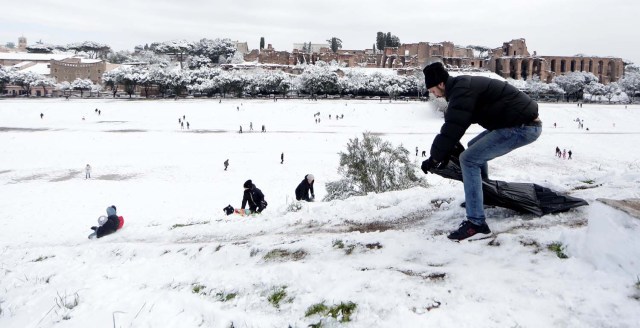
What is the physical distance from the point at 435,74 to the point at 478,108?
1.77 ft

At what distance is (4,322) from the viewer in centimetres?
369

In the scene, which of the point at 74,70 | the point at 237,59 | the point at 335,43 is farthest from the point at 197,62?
the point at 335,43

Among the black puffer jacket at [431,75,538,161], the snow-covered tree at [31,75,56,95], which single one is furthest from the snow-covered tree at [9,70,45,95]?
the black puffer jacket at [431,75,538,161]

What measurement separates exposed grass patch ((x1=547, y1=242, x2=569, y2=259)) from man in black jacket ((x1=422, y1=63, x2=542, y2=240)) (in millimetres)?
588

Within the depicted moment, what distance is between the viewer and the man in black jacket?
12.7 ft

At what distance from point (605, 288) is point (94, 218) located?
56.7ft

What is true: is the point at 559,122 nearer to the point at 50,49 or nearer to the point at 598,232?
the point at 598,232

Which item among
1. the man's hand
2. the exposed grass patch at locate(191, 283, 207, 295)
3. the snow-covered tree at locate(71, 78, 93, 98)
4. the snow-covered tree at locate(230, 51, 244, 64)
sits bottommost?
the exposed grass patch at locate(191, 283, 207, 295)

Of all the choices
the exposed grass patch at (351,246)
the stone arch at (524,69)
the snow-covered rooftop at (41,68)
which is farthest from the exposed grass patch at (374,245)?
the snow-covered rooftop at (41,68)

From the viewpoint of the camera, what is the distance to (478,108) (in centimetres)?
406

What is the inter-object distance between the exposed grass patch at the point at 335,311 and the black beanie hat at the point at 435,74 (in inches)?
86.7

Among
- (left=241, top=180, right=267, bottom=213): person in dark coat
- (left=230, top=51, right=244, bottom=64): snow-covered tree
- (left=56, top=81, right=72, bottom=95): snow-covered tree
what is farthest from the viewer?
(left=230, top=51, right=244, bottom=64): snow-covered tree

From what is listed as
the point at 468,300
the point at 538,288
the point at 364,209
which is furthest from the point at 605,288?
the point at 364,209

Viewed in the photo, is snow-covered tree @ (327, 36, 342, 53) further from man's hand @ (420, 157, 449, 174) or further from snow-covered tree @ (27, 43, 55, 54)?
man's hand @ (420, 157, 449, 174)
